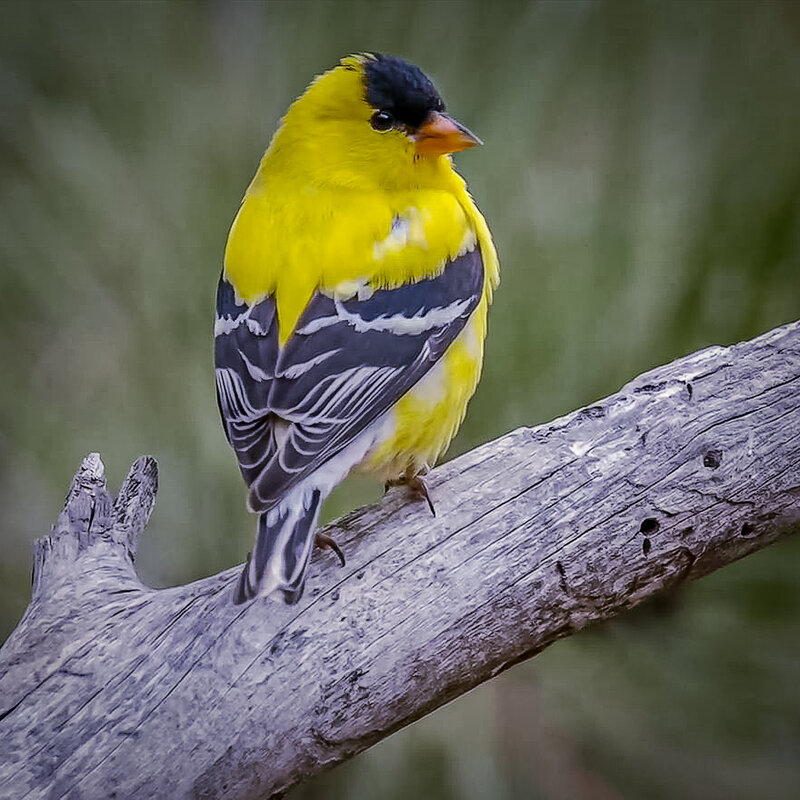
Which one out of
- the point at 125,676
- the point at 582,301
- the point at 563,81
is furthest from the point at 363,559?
the point at 563,81

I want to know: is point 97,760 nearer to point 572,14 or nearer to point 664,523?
point 664,523

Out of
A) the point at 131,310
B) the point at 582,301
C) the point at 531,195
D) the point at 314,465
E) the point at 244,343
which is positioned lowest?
the point at 314,465

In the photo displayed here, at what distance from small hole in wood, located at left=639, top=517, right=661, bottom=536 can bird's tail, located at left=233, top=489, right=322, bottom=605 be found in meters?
0.47

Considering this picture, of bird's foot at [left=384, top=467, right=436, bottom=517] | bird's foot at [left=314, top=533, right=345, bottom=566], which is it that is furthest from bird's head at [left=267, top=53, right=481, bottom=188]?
bird's foot at [left=314, top=533, right=345, bottom=566]

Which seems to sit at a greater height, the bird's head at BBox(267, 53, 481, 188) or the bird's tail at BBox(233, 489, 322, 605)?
the bird's head at BBox(267, 53, 481, 188)

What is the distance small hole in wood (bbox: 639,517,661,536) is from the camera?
1.46m

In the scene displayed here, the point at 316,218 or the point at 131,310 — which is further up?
the point at 131,310

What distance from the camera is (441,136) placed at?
1646mm

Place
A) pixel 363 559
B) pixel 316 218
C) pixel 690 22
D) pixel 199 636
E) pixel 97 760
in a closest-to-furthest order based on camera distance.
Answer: pixel 97 760 → pixel 199 636 → pixel 363 559 → pixel 316 218 → pixel 690 22

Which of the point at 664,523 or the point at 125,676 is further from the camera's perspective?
the point at 664,523

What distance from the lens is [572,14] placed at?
2.17 meters

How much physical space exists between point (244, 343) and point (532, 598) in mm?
560

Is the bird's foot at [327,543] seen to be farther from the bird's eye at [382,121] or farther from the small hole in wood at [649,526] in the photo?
the bird's eye at [382,121]

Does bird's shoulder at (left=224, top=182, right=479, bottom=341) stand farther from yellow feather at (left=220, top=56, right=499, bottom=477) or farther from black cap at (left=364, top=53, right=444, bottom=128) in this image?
black cap at (left=364, top=53, right=444, bottom=128)
